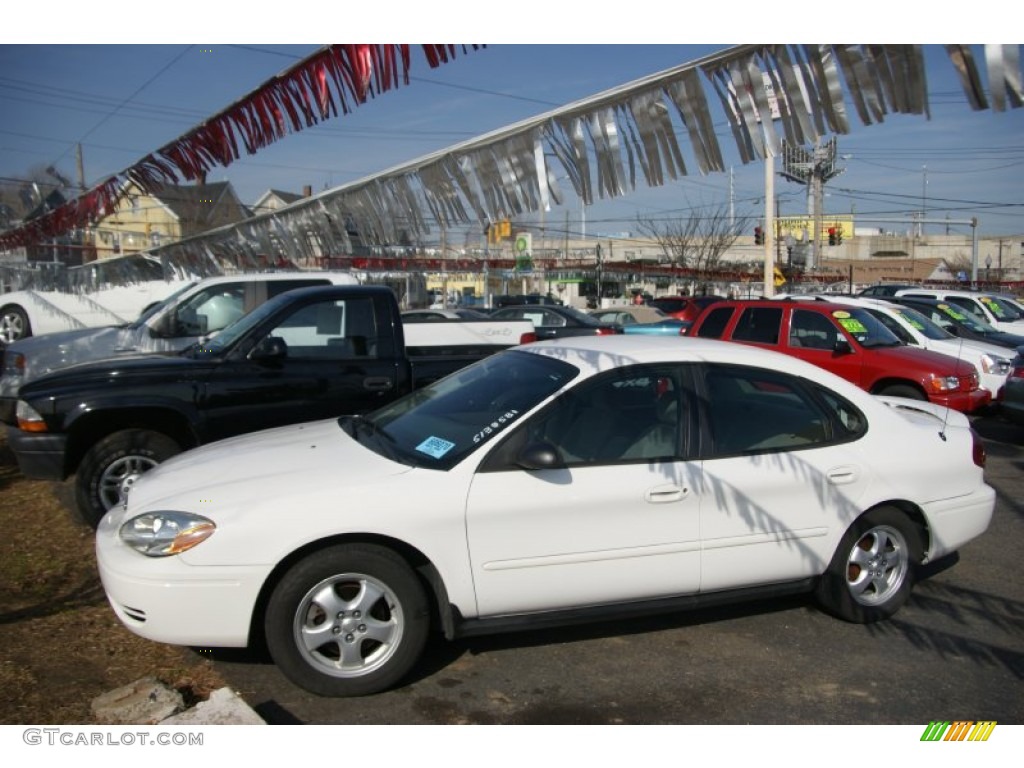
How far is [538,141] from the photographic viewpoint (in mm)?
3568

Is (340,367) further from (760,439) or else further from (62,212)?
(760,439)

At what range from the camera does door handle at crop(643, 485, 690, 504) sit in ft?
13.6

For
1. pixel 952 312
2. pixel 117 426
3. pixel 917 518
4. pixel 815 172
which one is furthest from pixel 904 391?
pixel 815 172

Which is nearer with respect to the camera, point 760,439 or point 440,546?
point 440,546

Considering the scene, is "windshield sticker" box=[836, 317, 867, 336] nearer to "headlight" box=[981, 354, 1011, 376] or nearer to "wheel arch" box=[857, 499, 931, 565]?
"headlight" box=[981, 354, 1011, 376]

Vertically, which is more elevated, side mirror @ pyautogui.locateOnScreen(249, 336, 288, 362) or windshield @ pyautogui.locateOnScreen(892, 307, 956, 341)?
side mirror @ pyautogui.locateOnScreen(249, 336, 288, 362)

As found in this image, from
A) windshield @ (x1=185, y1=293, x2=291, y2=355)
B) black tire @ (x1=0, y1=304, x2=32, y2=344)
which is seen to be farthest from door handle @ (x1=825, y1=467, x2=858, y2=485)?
black tire @ (x1=0, y1=304, x2=32, y2=344)

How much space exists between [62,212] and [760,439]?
4140mm

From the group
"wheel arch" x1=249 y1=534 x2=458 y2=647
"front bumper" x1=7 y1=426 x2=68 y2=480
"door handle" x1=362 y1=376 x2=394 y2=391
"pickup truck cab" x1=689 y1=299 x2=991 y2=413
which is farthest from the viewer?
"pickup truck cab" x1=689 y1=299 x2=991 y2=413

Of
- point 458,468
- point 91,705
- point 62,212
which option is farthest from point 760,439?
point 62,212

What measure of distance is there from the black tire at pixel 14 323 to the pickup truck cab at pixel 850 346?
1386 cm

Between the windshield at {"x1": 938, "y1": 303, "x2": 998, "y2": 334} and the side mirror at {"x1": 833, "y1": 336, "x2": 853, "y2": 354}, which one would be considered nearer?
the side mirror at {"x1": 833, "y1": 336, "x2": 853, "y2": 354}

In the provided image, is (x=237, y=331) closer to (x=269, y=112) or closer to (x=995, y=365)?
(x=269, y=112)

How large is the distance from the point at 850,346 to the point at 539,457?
7.76 m
